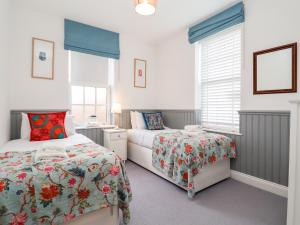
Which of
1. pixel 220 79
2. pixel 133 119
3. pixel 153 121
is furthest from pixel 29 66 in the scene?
pixel 220 79

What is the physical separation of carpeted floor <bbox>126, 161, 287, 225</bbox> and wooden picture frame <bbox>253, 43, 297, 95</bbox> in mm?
1349

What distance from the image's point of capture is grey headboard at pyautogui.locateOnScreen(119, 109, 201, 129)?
3207mm

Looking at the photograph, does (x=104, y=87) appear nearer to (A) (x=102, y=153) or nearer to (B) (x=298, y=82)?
(A) (x=102, y=153)

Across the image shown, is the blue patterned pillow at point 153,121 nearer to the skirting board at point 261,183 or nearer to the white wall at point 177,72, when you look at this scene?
the white wall at point 177,72

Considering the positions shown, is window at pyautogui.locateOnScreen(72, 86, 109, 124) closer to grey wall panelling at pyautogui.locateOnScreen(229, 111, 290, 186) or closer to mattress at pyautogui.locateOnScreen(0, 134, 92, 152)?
mattress at pyautogui.locateOnScreen(0, 134, 92, 152)

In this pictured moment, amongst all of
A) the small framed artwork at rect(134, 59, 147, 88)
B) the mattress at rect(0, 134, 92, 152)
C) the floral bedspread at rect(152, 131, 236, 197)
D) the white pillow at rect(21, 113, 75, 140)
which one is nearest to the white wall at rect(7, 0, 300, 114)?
the small framed artwork at rect(134, 59, 147, 88)

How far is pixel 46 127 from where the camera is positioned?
2.27 metres

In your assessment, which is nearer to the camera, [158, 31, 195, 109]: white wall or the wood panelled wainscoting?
the wood panelled wainscoting

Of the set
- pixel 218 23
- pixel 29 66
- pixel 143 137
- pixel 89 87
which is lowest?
pixel 143 137

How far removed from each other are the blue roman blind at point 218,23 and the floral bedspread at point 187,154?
5.88ft

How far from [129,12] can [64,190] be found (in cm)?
277

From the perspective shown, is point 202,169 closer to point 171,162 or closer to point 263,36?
point 171,162

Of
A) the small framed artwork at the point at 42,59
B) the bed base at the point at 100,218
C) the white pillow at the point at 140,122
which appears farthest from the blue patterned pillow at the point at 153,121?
the bed base at the point at 100,218

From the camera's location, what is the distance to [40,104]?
2.75 m
